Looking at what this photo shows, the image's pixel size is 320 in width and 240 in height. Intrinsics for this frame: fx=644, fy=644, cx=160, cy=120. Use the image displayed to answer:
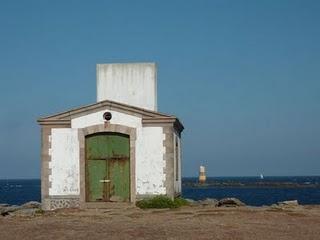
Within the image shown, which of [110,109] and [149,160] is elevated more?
[110,109]

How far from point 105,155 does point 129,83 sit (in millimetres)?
4261

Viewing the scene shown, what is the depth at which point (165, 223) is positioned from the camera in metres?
17.0

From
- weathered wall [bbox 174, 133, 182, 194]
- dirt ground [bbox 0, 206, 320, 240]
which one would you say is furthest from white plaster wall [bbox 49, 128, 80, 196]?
weathered wall [bbox 174, 133, 182, 194]

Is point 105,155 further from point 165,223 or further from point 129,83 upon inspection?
point 165,223

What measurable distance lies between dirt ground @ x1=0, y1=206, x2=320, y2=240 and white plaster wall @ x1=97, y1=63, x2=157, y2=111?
603 centimetres

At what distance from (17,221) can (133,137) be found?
6064 millimetres

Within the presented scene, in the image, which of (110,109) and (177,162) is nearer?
(110,109)

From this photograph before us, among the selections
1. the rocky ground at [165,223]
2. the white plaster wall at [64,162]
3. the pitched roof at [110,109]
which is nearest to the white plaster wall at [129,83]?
the pitched roof at [110,109]

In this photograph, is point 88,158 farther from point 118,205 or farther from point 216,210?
point 216,210

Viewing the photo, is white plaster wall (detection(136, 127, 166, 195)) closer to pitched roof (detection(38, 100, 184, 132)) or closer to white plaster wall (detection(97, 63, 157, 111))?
pitched roof (detection(38, 100, 184, 132))

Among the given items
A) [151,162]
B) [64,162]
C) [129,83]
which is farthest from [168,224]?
[129,83]

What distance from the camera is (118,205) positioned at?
22875 mm

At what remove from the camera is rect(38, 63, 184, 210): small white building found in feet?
75.9

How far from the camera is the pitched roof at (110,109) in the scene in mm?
23203
